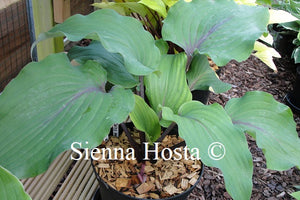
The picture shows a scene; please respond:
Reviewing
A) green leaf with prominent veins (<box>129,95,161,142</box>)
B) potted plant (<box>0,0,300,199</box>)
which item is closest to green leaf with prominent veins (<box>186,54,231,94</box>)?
potted plant (<box>0,0,300,199</box>)

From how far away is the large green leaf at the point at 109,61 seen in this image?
38.8 inches

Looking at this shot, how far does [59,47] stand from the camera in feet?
5.29

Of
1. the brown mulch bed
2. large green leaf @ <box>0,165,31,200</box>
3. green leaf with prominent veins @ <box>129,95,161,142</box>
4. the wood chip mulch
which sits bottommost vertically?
the brown mulch bed

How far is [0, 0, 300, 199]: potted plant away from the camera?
760 mm

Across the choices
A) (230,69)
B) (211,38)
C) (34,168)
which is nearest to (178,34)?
(211,38)

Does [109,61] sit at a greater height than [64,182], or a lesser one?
greater

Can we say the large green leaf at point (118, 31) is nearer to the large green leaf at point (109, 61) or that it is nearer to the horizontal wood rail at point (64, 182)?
the large green leaf at point (109, 61)

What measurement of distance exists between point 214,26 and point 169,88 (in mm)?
267

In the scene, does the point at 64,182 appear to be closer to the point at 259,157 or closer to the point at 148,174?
the point at 148,174

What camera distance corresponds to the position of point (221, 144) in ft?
2.74

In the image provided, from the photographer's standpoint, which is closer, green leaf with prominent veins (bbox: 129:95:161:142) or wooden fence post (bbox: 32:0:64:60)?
green leaf with prominent veins (bbox: 129:95:161:142)

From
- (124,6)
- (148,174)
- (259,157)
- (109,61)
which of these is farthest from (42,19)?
(259,157)

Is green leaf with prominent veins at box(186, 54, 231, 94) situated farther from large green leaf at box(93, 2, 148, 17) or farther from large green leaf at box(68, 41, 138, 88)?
large green leaf at box(93, 2, 148, 17)

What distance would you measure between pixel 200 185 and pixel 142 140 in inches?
20.8
